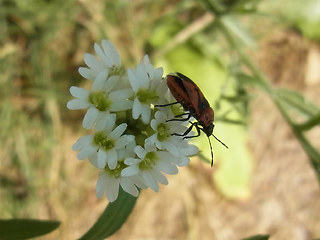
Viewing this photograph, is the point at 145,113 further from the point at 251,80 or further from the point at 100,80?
the point at 251,80

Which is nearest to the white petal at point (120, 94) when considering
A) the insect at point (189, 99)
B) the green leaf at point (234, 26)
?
the insect at point (189, 99)

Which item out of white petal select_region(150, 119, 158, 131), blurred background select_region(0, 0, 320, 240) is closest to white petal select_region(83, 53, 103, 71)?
white petal select_region(150, 119, 158, 131)

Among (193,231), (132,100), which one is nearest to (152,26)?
(193,231)

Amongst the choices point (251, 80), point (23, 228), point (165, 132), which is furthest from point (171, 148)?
point (251, 80)

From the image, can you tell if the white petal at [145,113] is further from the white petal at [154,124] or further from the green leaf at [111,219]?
the green leaf at [111,219]

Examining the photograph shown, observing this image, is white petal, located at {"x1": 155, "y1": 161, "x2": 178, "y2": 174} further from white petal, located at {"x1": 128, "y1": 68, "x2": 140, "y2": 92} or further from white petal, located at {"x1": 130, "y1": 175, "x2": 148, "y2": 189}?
white petal, located at {"x1": 128, "y1": 68, "x2": 140, "y2": 92}

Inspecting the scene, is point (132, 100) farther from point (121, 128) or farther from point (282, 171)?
point (282, 171)
